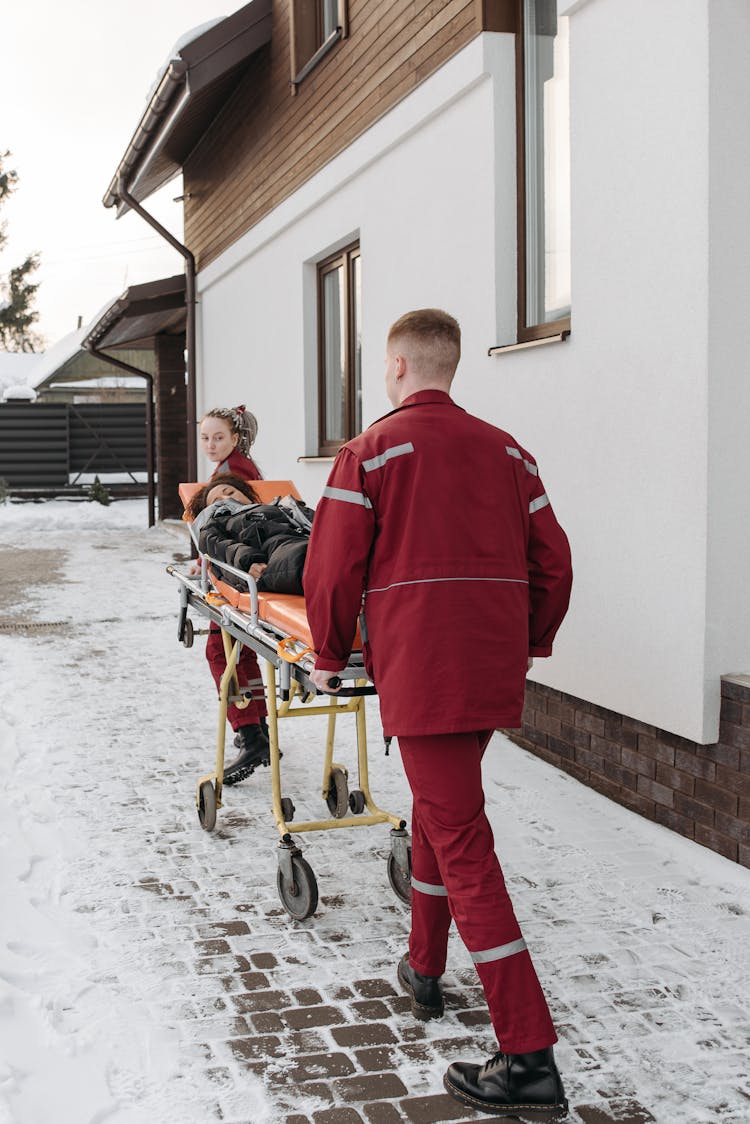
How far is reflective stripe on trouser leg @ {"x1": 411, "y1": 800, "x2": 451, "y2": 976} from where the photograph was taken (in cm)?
301

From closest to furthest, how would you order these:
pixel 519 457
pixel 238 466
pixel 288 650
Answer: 1. pixel 519 457
2. pixel 288 650
3. pixel 238 466

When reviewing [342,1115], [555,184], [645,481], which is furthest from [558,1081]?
[555,184]

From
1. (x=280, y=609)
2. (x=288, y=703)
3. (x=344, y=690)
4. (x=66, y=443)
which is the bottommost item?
(x=288, y=703)

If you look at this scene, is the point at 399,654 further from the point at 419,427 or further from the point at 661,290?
the point at 661,290

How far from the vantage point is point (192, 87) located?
10695 millimetres

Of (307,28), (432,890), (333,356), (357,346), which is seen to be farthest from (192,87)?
(432,890)

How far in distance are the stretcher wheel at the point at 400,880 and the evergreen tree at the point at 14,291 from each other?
29.4 meters

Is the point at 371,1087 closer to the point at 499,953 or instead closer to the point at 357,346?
the point at 499,953

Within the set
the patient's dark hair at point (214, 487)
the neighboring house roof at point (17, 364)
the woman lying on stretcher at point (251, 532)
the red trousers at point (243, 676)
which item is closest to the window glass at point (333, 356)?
the patient's dark hair at point (214, 487)

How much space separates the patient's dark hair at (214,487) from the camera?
5.33 metres

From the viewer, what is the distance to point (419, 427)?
283cm

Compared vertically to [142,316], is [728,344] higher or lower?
lower

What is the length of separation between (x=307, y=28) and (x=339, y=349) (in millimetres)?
2732

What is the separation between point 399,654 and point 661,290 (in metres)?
2.29
